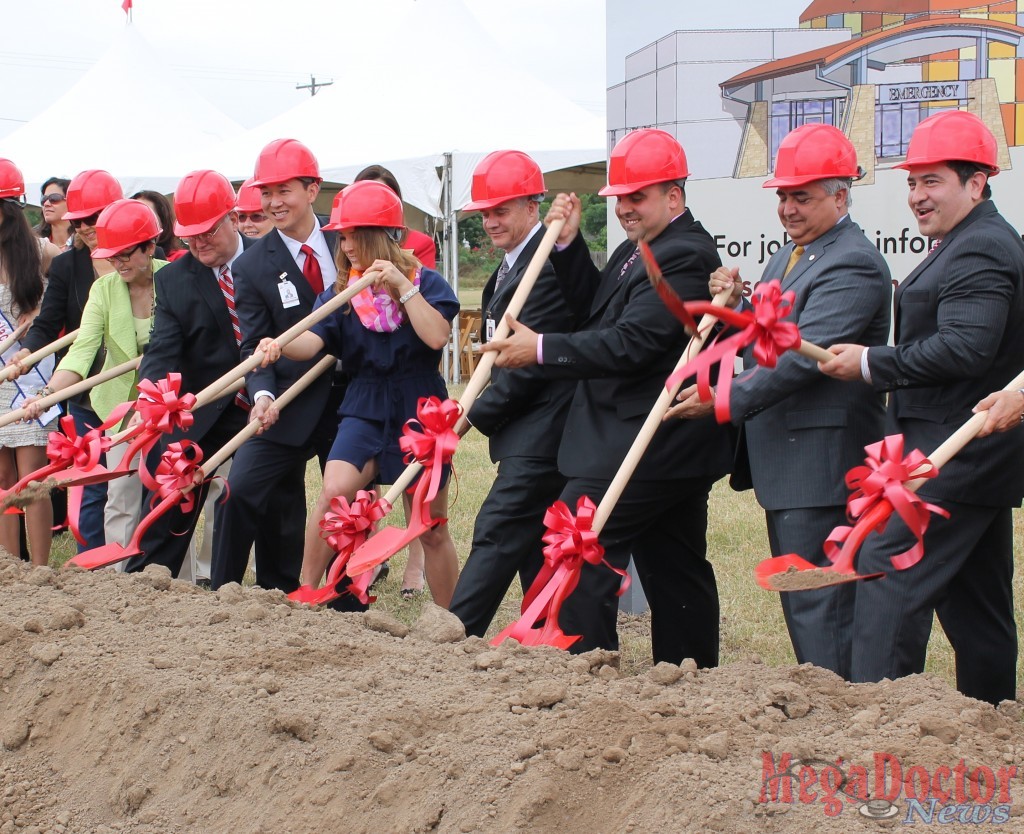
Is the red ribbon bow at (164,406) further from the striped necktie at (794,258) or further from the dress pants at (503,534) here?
the striped necktie at (794,258)

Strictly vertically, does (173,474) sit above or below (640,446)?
below

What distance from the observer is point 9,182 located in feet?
22.9

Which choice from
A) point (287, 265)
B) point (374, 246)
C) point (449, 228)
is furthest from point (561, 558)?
point (449, 228)

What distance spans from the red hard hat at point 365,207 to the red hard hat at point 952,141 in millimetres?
2126

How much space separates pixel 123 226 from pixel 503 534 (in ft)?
7.74

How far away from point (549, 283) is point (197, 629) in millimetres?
1863

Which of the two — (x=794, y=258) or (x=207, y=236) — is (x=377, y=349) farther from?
(x=794, y=258)

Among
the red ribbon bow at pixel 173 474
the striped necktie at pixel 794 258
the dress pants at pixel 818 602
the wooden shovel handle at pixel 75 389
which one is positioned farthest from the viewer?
the wooden shovel handle at pixel 75 389

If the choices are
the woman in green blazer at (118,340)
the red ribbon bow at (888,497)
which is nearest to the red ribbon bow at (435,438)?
the red ribbon bow at (888,497)

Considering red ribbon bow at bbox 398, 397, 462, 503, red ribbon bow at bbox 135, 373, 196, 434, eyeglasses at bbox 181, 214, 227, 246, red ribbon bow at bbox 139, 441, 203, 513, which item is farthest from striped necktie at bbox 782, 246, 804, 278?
eyeglasses at bbox 181, 214, 227, 246

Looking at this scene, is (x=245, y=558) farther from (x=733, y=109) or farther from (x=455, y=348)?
(x=455, y=348)

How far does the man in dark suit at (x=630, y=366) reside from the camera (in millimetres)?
4270

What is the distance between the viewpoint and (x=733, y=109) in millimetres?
6156

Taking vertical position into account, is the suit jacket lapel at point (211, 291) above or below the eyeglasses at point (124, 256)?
below
